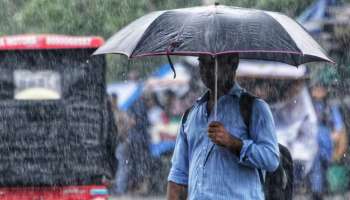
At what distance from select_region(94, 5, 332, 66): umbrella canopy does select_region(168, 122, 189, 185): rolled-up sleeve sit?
16.4 inches

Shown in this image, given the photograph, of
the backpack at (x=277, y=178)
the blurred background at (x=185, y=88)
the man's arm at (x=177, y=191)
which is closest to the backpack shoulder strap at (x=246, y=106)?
the backpack at (x=277, y=178)

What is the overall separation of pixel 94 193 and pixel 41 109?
3.64ft

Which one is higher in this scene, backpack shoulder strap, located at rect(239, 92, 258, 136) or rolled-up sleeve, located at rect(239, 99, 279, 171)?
backpack shoulder strap, located at rect(239, 92, 258, 136)

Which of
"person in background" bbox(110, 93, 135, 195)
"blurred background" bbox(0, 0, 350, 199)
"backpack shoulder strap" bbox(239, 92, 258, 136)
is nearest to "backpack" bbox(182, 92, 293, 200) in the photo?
"backpack shoulder strap" bbox(239, 92, 258, 136)

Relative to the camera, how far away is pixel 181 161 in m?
4.86

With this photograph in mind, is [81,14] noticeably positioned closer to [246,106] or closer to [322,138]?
[322,138]

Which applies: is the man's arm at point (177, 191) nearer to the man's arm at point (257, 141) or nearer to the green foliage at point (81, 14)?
the man's arm at point (257, 141)

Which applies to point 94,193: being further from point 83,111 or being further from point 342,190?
point 342,190

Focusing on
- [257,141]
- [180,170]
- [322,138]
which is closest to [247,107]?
[257,141]

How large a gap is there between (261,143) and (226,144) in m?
0.18

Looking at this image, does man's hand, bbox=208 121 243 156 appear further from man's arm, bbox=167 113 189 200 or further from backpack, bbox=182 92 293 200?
man's arm, bbox=167 113 189 200

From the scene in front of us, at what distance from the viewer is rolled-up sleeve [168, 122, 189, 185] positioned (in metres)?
4.85

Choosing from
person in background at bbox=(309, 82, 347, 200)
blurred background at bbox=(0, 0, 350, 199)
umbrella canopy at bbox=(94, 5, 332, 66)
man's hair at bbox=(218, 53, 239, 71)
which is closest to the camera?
umbrella canopy at bbox=(94, 5, 332, 66)

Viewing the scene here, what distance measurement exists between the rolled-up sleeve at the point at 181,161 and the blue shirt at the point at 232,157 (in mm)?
98
